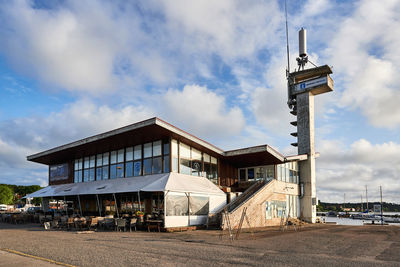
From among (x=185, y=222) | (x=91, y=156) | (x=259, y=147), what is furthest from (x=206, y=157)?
(x=91, y=156)

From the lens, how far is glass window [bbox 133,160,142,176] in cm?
2252

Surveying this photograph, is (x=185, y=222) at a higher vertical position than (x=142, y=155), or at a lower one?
lower

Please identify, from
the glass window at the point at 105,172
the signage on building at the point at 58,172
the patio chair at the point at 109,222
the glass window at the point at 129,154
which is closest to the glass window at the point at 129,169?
the glass window at the point at 129,154

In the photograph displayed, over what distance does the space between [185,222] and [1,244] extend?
9603 mm

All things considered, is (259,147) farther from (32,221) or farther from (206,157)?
(32,221)

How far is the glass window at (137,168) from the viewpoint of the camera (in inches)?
887

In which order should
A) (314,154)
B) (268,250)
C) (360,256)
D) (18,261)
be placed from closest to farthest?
(18,261) < (360,256) < (268,250) < (314,154)

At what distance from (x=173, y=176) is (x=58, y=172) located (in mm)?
16192

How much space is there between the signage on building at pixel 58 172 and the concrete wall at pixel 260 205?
17266mm

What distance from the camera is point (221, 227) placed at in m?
18.9

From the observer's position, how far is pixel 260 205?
897 inches

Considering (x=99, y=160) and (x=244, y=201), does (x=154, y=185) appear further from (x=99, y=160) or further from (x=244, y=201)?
(x=99, y=160)

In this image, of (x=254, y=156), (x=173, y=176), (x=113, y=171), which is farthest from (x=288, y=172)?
(x=113, y=171)

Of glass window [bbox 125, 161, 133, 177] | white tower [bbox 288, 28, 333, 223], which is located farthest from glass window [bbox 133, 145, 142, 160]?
white tower [bbox 288, 28, 333, 223]
